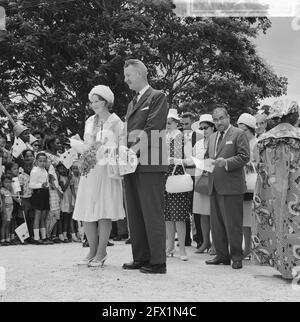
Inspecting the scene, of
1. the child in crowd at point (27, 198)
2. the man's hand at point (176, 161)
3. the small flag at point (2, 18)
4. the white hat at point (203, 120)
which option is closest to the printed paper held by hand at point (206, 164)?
the man's hand at point (176, 161)

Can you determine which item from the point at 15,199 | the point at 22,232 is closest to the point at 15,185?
the point at 15,199

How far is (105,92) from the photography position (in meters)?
5.84

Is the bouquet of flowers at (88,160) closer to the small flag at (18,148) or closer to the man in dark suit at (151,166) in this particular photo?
the man in dark suit at (151,166)

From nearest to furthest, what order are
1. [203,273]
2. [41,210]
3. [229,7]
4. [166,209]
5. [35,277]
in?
1. [35,277]
2. [203,273]
3. [166,209]
4. [41,210]
5. [229,7]

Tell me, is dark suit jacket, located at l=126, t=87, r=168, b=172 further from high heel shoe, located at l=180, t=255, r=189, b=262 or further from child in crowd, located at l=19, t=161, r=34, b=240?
child in crowd, located at l=19, t=161, r=34, b=240

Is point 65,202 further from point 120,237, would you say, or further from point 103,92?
point 103,92

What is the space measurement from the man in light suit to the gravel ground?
0.90 feet

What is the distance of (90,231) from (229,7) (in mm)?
12273

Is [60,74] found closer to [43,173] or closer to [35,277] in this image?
[43,173]

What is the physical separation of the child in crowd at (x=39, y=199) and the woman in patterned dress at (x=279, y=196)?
4999 millimetres

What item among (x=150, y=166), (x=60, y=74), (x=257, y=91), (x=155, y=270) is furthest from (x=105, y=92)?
(x=257, y=91)

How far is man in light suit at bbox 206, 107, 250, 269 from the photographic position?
244 inches

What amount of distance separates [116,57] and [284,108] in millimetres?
10914

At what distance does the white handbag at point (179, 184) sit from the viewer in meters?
6.79
